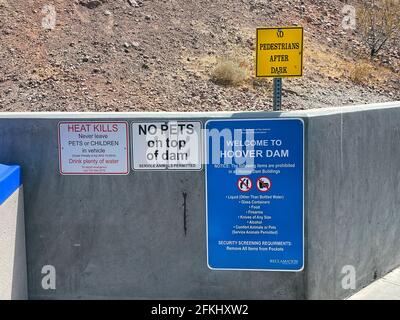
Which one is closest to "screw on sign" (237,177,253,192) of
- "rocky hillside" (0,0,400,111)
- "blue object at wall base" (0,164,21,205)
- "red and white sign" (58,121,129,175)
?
"red and white sign" (58,121,129,175)

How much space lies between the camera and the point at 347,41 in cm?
1927

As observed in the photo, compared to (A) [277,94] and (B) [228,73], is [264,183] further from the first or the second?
(B) [228,73]

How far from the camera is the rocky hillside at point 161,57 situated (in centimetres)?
1353

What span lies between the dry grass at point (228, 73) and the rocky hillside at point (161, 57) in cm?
16

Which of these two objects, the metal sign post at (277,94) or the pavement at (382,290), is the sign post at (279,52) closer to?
the metal sign post at (277,94)

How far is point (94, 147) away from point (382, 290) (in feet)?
9.84

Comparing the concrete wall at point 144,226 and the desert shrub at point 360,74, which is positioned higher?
the desert shrub at point 360,74

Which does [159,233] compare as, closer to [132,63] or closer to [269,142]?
[269,142]

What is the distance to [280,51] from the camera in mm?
4816

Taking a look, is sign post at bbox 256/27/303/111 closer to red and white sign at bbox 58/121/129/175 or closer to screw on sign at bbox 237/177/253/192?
screw on sign at bbox 237/177/253/192

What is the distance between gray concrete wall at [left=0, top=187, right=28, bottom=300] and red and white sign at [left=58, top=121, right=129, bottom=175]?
530mm

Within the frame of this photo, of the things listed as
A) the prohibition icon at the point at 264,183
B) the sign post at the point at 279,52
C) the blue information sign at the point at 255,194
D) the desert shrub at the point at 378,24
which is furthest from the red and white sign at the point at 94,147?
the desert shrub at the point at 378,24

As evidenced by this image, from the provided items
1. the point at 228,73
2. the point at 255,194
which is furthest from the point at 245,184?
the point at 228,73

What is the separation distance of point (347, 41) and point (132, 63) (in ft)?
27.8
